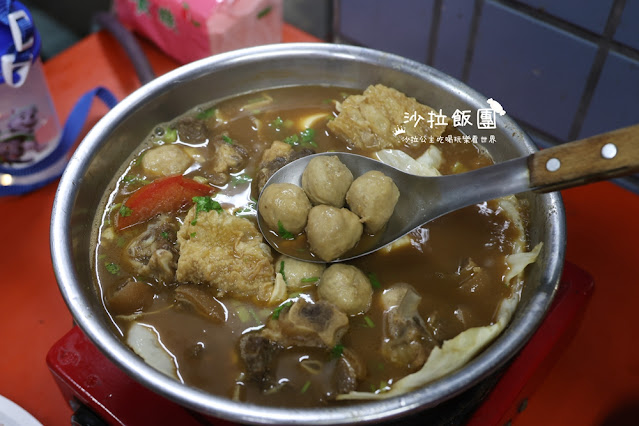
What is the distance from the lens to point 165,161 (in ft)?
7.22

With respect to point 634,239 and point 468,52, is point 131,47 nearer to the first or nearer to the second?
point 468,52

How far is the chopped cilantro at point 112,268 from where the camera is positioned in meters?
1.93

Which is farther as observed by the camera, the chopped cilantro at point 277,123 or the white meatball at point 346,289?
the chopped cilantro at point 277,123

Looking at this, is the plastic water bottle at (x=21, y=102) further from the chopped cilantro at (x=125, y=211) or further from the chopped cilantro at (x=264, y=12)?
the chopped cilantro at (x=264, y=12)

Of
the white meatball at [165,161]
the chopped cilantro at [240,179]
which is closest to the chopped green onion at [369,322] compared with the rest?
the chopped cilantro at [240,179]

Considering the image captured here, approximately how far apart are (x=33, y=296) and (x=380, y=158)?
1.55m

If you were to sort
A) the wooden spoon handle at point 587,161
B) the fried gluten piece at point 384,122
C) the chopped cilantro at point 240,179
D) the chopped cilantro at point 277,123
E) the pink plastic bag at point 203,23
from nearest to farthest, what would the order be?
the wooden spoon handle at point 587,161, the chopped cilantro at point 240,179, the fried gluten piece at point 384,122, the chopped cilantro at point 277,123, the pink plastic bag at point 203,23

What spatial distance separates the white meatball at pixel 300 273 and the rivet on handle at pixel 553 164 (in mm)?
777

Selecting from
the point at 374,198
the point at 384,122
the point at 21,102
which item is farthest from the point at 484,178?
the point at 21,102

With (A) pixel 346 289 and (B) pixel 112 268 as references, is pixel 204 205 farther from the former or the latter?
(A) pixel 346 289

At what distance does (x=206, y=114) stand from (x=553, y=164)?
148cm

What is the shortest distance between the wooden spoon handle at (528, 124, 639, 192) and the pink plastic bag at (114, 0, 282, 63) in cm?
185

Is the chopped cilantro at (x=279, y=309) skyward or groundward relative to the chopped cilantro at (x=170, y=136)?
groundward

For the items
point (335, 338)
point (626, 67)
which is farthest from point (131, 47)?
point (626, 67)
